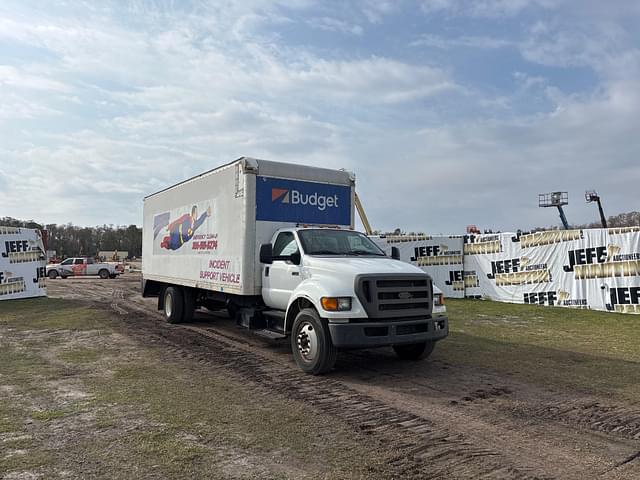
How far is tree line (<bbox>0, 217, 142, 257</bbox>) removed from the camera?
3597 inches

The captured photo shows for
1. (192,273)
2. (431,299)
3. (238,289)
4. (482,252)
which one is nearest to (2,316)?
(192,273)

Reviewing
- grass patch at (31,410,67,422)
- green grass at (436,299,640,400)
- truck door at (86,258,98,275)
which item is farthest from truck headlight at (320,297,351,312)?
truck door at (86,258,98,275)

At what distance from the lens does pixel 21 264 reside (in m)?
20.3

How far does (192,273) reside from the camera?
1117 centimetres

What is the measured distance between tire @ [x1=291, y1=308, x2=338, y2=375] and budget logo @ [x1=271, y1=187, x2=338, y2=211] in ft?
8.53

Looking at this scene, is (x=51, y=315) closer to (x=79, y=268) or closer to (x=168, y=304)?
(x=168, y=304)

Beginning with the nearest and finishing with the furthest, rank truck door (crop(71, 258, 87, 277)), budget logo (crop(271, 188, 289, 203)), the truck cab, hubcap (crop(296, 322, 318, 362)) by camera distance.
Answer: the truck cab < hubcap (crop(296, 322, 318, 362)) < budget logo (crop(271, 188, 289, 203)) < truck door (crop(71, 258, 87, 277))

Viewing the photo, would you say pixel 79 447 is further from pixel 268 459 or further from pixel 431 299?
pixel 431 299

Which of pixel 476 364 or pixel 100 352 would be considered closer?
pixel 476 364

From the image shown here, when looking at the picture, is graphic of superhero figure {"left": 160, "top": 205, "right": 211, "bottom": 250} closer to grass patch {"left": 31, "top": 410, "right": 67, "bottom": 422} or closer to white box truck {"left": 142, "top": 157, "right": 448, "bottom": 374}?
white box truck {"left": 142, "top": 157, "right": 448, "bottom": 374}

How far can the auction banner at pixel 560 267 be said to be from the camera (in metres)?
14.6

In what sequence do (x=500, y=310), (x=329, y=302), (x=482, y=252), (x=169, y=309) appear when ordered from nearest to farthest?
1. (x=329, y=302)
2. (x=169, y=309)
3. (x=500, y=310)
4. (x=482, y=252)

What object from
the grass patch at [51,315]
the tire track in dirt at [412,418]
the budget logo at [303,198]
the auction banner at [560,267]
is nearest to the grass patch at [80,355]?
the tire track in dirt at [412,418]

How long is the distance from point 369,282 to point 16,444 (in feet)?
14.2
